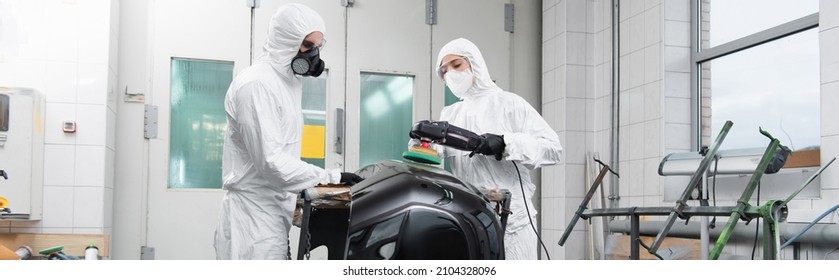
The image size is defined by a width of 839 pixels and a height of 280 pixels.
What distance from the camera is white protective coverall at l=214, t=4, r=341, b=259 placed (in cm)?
218

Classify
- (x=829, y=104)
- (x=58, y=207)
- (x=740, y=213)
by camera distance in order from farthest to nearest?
(x=58, y=207)
(x=829, y=104)
(x=740, y=213)

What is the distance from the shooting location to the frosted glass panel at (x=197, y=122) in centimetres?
412

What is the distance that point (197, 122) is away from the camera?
416cm

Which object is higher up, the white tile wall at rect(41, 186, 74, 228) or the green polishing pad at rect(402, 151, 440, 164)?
the green polishing pad at rect(402, 151, 440, 164)

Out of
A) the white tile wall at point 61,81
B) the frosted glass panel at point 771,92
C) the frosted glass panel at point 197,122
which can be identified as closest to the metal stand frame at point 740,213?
the frosted glass panel at point 771,92

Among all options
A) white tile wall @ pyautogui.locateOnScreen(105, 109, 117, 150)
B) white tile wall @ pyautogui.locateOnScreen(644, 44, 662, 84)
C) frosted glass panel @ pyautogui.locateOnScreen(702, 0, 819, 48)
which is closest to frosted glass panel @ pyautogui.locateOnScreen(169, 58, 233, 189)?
white tile wall @ pyautogui.locateOnScreen(105, 109, 117, 150)

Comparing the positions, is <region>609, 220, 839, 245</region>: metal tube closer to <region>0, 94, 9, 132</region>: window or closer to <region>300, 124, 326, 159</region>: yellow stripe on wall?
<region>300, 124, 326, 159</region>: yellow stripe on wall

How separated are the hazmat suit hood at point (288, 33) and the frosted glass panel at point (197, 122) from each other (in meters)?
1.89

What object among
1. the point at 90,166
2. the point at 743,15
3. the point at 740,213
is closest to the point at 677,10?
the point at 743,15

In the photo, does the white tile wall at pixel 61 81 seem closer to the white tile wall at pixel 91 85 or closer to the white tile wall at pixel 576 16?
the white tile wall at pixel 91 85

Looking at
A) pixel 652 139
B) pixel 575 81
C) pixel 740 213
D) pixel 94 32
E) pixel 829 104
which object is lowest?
pixel 740 213

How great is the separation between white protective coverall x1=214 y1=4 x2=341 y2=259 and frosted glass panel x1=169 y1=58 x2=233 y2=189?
185 centimetres

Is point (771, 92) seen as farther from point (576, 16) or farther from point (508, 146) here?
point (508, 146)

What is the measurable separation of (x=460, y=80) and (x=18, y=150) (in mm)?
2074
